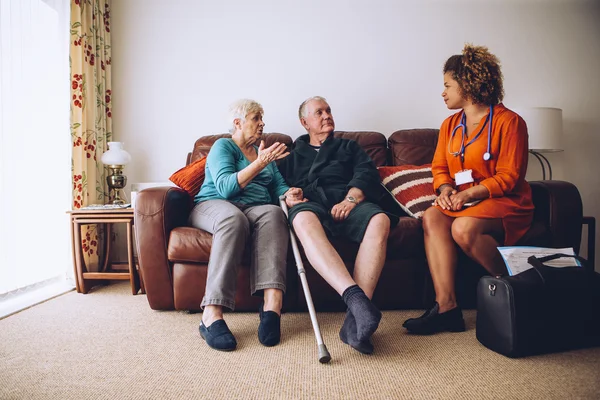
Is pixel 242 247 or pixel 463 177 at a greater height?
pixel 463 177

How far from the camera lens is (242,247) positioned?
1.63 meters

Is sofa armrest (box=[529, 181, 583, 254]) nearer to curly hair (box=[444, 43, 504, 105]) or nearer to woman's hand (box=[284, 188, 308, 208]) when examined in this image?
curly hair (box=[444, 43, 504, 105])

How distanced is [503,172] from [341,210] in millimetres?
743

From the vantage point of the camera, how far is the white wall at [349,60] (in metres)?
2.88

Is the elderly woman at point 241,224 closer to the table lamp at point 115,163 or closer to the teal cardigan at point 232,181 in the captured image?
the teal cardigan at point 232,181

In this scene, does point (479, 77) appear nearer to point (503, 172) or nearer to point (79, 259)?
point (503, 172)

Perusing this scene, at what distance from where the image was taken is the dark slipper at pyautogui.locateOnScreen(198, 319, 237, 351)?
4.60ft

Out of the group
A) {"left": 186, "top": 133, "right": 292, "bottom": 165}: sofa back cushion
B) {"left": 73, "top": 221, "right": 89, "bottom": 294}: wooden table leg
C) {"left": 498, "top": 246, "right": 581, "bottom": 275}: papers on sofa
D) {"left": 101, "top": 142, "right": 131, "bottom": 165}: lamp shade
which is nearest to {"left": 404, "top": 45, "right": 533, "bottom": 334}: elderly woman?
{"left": 498, "top": 246, "right": 581, "bottom": 275}: papers on sofa

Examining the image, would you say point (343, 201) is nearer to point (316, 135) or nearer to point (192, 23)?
point (316, 135)

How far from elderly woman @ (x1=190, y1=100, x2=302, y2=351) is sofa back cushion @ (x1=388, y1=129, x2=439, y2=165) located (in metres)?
0.89

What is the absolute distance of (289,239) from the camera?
178 centimetres

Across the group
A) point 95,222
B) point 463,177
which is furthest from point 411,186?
point 95,222

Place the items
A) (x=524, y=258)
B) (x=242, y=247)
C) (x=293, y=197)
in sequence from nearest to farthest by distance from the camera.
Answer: (x=524, y=258), (x=242, y=247), (x=293, y=197)

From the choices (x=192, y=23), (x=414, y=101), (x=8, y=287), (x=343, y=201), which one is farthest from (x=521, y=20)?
(x=8, y=287)
